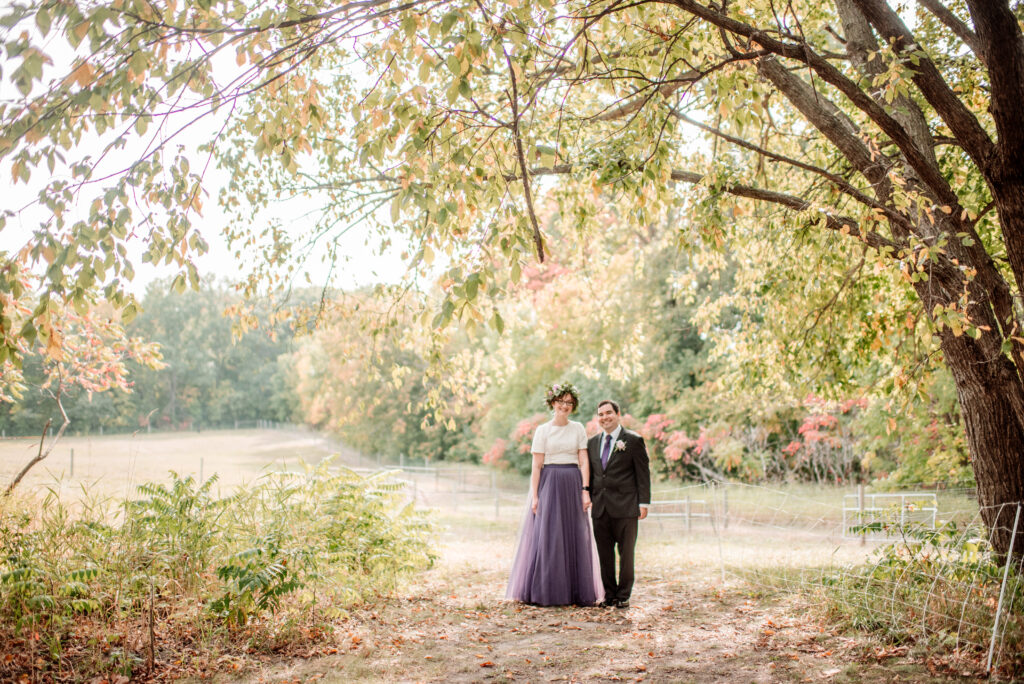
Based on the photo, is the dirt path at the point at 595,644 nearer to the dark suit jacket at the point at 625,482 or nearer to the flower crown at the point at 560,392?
the dark suit jacket at the point at 625,482

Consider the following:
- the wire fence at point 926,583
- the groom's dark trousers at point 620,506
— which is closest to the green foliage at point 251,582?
the groom's dark trousers at point 620,506

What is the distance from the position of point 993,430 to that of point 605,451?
299 cm

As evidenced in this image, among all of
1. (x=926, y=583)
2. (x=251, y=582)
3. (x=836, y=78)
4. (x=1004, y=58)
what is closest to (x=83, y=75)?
(x=251, y=582)

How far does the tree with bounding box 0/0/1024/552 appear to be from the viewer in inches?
130

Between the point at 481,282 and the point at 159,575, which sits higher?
the point at 481,282

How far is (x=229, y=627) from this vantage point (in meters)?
5.00

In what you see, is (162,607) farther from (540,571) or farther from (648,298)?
(648,298)

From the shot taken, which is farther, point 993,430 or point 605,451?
point 605,451

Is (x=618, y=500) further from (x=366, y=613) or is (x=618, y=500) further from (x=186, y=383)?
(x=186, y=383)

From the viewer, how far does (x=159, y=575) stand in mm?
5391

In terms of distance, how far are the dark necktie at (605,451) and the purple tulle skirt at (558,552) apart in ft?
0.83

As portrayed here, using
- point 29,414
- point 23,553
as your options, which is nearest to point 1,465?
point 29,414

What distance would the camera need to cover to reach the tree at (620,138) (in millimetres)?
3307

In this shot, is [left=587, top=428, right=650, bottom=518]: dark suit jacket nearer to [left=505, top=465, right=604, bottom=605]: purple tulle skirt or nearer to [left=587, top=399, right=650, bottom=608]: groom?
[left=587, top=399, right=650, bottom=608]: groom
